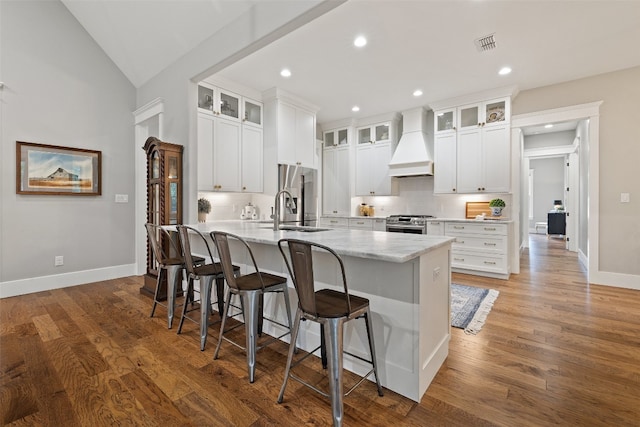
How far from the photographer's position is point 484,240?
4.58 m

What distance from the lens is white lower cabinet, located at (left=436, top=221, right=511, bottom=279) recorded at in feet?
14.5

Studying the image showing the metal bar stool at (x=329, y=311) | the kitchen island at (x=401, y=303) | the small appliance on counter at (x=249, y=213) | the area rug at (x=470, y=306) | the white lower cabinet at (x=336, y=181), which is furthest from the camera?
the white lower cabinet at (x=336, y=181)

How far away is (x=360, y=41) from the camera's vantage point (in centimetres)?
332

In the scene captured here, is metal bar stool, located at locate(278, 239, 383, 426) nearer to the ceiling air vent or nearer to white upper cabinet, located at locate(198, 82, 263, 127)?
the ceiling air vent

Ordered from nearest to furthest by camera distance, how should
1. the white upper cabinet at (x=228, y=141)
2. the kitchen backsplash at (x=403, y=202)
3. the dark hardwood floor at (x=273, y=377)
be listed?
the dark hardwood floor at (x=273, y=377)
the white upper cabinet at (x=228, y=141)
the kitchen backsplash at (x=403, y=202)

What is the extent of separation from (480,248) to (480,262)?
218 mm

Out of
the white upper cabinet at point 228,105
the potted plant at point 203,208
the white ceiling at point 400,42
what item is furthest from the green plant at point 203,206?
the white ceiling at point 400,42

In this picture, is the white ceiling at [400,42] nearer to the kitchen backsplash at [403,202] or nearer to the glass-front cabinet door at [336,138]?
the glass-front cabinet door at [336,138]

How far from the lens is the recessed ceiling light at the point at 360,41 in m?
3.27

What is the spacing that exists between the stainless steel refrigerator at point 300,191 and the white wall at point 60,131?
2.41m

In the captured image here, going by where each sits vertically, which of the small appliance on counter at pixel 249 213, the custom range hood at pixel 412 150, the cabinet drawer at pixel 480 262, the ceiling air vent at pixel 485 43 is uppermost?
the ceiling air vent at pixel 485 43

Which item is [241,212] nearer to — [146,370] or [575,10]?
[146,370]

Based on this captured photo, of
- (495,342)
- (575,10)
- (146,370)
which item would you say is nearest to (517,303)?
(495,342)

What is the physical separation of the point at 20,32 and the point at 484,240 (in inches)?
270
